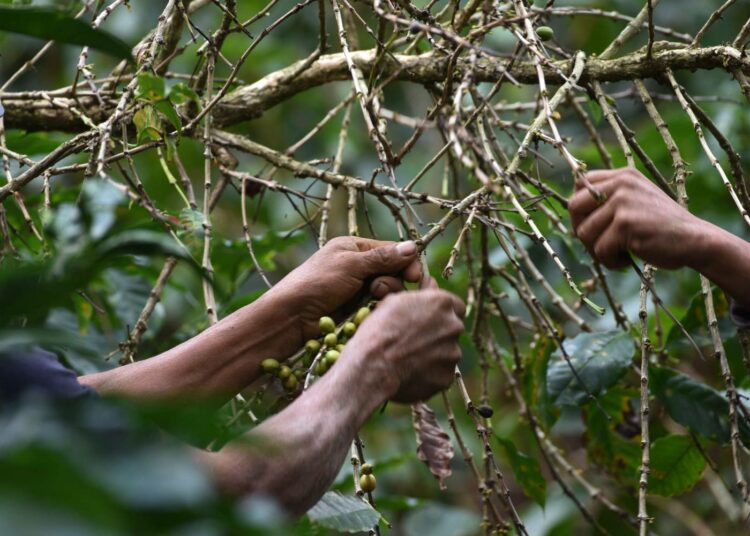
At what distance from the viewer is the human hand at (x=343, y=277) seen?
69.0 inches

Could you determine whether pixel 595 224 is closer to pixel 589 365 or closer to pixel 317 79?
pixel 589 365

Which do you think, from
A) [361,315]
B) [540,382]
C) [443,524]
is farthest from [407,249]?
[443,524]

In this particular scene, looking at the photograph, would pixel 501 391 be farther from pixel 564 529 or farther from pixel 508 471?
pixel 564 529

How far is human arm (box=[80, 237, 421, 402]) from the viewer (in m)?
1.82

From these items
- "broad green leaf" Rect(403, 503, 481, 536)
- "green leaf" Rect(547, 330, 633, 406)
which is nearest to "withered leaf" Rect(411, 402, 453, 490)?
"green leaf" Rect(547, 330, 633, 406)

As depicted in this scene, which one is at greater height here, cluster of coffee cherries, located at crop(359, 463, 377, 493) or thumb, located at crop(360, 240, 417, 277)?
thumb, located at crop(360, 240, 417, 277)

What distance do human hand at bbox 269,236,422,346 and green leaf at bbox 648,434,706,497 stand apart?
923 millimetres

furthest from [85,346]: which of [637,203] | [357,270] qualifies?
[637,203]

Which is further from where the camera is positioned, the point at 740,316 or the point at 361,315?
the point at 740,316

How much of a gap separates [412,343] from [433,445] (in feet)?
1.24

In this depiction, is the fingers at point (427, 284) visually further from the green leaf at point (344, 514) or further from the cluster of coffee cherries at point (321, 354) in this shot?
the green leaf at point (344, 514)

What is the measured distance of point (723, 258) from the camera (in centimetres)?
Answer: 172

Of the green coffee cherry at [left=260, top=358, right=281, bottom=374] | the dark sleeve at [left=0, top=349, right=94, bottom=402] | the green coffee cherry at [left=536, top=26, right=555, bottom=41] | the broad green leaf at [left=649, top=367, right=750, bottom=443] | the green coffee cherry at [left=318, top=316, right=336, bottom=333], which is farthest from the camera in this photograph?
the broad green leaf at [left=649, top=367, right=750, bottom=443]

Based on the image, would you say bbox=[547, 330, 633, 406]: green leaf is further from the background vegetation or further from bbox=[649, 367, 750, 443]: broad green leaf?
bbox=[649, 367, 750, 443]: broad green leaf
